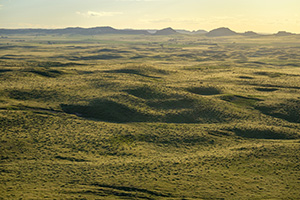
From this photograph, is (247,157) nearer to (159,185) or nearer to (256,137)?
(256,137)

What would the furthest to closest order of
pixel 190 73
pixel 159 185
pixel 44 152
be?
1. pixel 190 73
2. pixel 44 152
3. pixel 159 185

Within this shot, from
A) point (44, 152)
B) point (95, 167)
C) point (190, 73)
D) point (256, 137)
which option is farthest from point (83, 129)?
point (190, 73)

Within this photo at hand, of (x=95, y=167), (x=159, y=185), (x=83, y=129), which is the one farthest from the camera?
(x=83, y=129)

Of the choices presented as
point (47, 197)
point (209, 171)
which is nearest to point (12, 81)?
point (47, 197)

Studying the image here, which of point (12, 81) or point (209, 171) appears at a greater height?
point (12, 81)

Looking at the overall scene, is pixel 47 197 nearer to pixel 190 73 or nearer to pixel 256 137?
pixel 256 137

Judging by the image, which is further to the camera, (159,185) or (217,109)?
(217,109)
